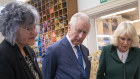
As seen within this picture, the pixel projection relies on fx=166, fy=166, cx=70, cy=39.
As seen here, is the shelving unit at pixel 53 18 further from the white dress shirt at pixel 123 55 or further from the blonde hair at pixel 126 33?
the white dress shirt at pixel 123 55

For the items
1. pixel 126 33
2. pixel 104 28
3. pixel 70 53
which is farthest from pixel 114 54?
pixel 104 28

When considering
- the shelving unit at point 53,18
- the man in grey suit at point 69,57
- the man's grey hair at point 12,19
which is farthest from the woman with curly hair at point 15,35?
the shelving unit at point 53,18

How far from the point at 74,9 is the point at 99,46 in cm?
134

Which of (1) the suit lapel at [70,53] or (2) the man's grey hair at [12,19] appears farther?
(1) the suit lapel at [70,53]

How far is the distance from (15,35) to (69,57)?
701 millimetres

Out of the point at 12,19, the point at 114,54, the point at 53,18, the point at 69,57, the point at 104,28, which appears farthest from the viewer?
the point at 104,28

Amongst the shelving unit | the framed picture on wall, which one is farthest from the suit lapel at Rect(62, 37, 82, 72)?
the framed picture on wall

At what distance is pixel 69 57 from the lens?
5.54 ft

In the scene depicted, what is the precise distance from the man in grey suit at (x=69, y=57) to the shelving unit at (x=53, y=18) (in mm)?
3204

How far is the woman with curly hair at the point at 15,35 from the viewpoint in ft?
3.33

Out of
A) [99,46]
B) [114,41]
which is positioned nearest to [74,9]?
[99,46]

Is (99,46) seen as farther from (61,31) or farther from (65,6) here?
(65,6)

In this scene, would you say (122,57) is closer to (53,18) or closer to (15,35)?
(15,35)

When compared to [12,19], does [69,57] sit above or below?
below
